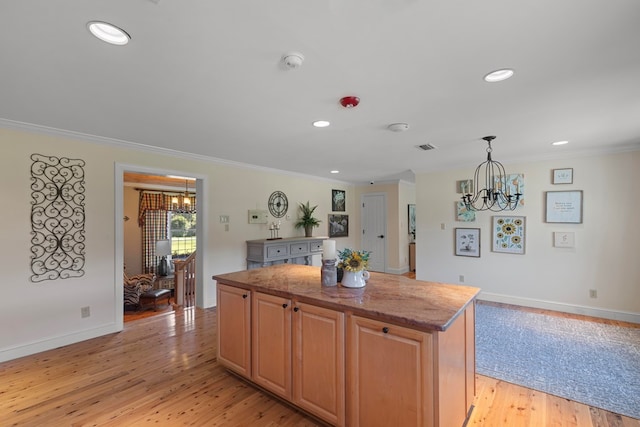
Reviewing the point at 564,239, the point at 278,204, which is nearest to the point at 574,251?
the point at 564,239

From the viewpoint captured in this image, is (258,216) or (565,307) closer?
(565,307)

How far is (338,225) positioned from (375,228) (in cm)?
103

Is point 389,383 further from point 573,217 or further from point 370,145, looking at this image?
point 573,217

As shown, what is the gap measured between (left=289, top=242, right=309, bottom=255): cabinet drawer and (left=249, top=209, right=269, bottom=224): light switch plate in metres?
0.68

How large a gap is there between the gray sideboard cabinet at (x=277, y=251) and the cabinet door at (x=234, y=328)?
2.13 metres

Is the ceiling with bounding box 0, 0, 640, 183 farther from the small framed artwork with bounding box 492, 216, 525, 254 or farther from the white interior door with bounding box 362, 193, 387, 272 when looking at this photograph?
the white interior door with bounding box 362, 193, 387, 272

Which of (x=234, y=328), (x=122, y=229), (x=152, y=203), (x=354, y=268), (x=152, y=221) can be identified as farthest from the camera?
(x=152, y=221)

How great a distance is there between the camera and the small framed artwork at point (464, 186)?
16.4ft

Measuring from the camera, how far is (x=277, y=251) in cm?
498

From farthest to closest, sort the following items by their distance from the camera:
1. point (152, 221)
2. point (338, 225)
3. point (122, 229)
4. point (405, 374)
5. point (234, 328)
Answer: point (152, 221)
point (338, 225)
point (122, 229)
point (234, 328)
point (405, 374)

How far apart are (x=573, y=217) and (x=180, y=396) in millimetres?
5249

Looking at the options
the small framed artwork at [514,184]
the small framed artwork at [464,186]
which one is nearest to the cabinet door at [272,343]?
the small framed artwork at [514,184]

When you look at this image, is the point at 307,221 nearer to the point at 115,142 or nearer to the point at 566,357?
the point at 115,142

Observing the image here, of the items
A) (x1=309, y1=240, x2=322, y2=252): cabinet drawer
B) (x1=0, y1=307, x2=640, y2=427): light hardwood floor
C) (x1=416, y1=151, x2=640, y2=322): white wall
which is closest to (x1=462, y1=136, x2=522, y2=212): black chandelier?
(x1=416, y1=151, x2=640, y2=322): white wall
